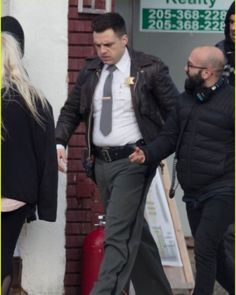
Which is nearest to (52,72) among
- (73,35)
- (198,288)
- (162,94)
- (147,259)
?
(73,35)

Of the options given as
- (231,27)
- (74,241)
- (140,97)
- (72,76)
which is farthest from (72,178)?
(231,27)

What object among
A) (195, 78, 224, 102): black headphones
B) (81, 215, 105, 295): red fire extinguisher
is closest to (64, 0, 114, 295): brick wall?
(81, 215, 105, 295): red fire extinguisher

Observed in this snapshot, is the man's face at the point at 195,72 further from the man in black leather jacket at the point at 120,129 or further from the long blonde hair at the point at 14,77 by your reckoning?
the long blonde hair at the point at 14,77

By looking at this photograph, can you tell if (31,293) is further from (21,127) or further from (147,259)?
(21,127)

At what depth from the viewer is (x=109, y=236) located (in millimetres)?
6590

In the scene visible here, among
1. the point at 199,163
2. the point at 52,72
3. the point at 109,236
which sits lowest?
the point at 109,236

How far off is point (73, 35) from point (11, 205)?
205 centimetres

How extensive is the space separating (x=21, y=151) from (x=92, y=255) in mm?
1811

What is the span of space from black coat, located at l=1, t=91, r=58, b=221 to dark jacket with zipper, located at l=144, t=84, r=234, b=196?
846 millimetres

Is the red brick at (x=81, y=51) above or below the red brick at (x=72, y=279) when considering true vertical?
above

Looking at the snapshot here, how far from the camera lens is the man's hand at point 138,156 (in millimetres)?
6371

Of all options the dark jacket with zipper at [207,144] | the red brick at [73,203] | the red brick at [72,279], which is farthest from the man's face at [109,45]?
the red brick at [72,279]

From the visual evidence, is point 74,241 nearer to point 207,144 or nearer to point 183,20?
point 207,144

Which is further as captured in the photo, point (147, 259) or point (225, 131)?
point (147, 259)
